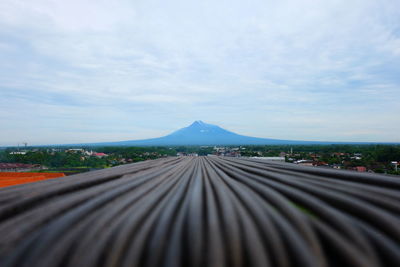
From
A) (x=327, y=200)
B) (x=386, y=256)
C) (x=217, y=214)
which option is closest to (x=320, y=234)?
(x=386, y=256)

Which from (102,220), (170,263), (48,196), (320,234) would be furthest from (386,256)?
(48,196)

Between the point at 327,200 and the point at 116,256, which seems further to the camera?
the point at 327,200

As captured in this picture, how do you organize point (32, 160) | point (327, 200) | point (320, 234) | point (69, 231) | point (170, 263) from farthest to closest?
point (32, 160)
point (327, 200)
point (69, 231)
point (320, 234)
point (170, 263)

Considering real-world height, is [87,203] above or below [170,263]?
above

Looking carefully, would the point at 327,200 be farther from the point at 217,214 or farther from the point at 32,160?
the point at 32,160

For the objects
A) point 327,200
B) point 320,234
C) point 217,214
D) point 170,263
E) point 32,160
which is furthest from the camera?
point 32,160

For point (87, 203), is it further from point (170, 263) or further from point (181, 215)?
point (170, 263)
